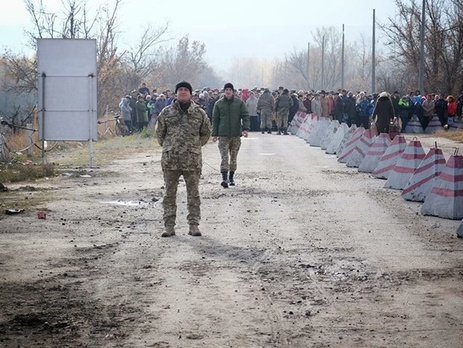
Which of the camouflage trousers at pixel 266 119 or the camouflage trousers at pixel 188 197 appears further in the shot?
the camouflage trousers at pixel 266 119

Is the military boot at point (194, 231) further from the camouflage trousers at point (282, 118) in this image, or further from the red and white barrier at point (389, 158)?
the camouflage trousers at point (282, 118)

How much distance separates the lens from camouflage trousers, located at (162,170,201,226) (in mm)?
12625

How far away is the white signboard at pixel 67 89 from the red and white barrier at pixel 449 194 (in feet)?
36.3

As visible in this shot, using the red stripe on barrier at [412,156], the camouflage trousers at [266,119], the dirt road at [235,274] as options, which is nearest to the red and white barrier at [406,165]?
the red stripe on barrier at [412,156]

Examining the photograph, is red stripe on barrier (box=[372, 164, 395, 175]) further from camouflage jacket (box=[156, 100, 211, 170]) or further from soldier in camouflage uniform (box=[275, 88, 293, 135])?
soldier in camouflage uniform (box=[275, 88, 293, 135])

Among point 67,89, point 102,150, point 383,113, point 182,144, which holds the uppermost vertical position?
point 67,89

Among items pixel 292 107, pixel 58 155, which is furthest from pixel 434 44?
pixel 58 155

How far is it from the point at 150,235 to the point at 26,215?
2.84 metres

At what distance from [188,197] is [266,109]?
30.9 meters

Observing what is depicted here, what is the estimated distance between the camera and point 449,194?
14.3 metres

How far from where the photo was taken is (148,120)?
141 ft

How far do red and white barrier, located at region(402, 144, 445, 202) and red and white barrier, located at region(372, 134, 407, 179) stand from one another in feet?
12.5

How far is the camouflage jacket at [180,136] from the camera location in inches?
504

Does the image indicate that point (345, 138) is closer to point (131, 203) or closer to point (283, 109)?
point (131, 203)
